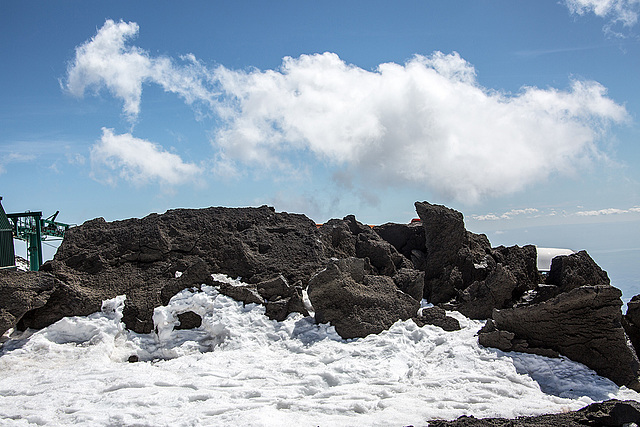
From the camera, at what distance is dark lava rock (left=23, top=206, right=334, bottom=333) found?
9680 millimetres

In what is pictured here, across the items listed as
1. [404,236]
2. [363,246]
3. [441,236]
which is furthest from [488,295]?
[404,236]

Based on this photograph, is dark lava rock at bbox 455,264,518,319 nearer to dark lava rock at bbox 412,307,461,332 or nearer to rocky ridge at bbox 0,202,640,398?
rocky ridge at bbox 0,202,640,398

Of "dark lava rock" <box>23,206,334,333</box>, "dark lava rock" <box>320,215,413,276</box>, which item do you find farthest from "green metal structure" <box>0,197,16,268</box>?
"dark lava rock" <box>320,215,413,276</box>

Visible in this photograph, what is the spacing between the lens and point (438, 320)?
9555 millimetres

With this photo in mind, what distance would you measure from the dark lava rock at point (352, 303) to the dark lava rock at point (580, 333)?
1690 millimetres

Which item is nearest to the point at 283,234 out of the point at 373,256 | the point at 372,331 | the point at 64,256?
the point at 373,256

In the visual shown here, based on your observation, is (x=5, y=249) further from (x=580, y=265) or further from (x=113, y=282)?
(x=580, y=265)

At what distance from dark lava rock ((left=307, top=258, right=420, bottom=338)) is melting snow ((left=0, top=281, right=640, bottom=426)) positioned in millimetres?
217

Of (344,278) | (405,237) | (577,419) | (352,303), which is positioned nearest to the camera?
(577,419)

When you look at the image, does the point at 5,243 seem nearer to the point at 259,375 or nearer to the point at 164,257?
the point at 164,257

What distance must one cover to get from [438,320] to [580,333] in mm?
2359

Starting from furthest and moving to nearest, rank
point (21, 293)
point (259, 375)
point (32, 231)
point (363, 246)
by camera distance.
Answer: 1. point (32, 231)
2. point (363, 246)
3. point (21, 293)
4. point (259, 375)

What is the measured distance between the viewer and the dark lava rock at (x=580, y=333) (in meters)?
8.00

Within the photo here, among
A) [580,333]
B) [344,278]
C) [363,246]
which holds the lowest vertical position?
[580,333]
